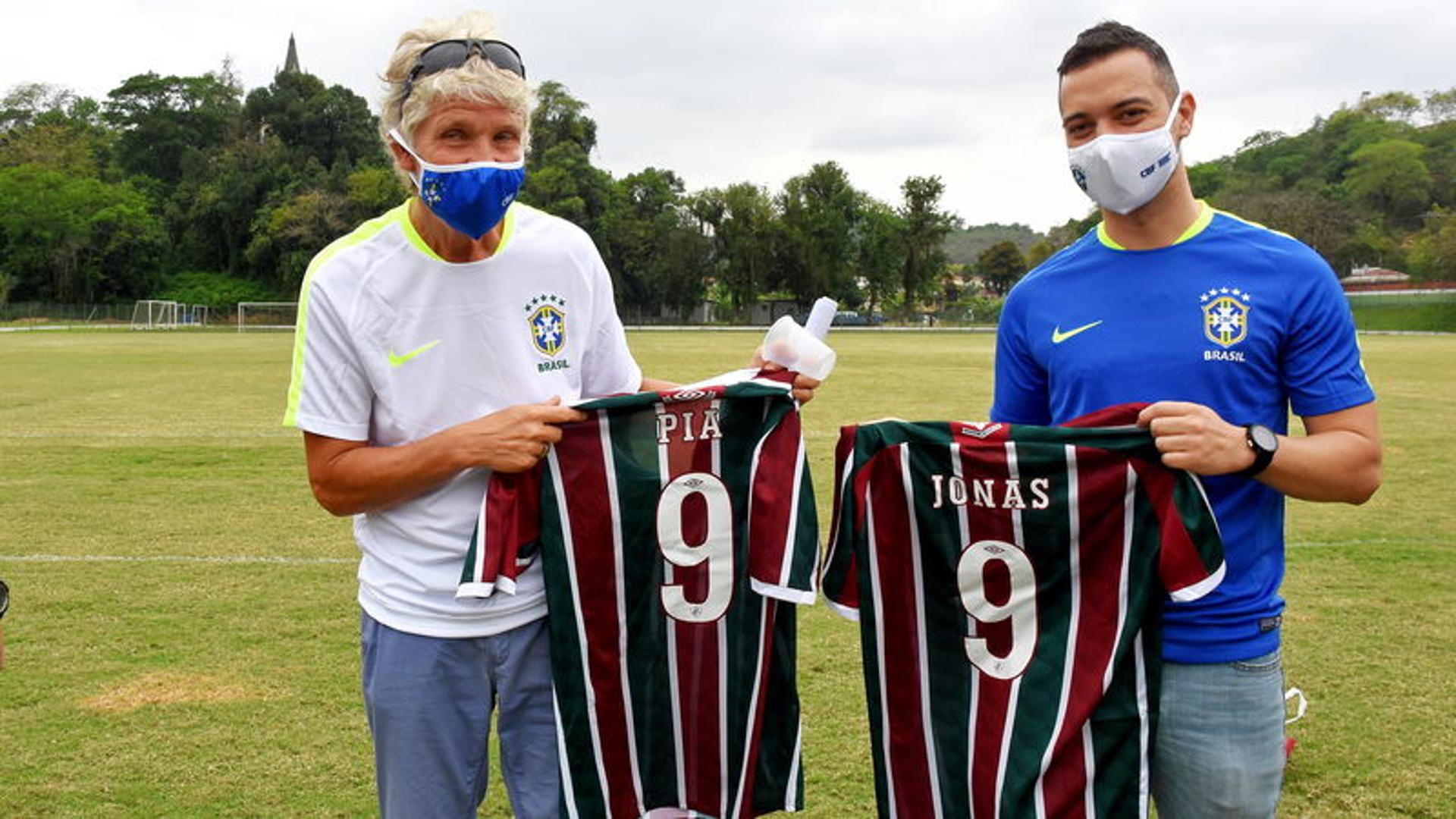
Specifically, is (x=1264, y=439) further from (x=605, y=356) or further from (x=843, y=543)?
(x=605, y=356)

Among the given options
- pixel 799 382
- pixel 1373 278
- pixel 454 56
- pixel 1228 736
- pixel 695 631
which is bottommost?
pixel 1228 736

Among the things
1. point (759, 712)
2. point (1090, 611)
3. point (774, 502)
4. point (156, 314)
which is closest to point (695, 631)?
point (759, 712)

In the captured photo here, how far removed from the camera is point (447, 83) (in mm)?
2523

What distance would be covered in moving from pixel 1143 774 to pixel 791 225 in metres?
83.3

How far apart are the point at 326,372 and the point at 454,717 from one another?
802 mm

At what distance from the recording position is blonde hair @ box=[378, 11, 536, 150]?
253 centimetres

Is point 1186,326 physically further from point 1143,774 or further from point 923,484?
point 1143,774

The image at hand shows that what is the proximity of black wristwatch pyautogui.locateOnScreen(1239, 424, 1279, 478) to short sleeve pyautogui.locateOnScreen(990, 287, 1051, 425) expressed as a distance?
0.57 m

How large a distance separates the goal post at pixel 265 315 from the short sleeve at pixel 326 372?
243 feet

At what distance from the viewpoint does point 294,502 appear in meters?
10.6

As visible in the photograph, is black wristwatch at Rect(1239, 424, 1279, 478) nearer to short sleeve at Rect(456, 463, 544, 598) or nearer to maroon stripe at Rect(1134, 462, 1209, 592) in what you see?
maroon stripe at Rect(1134, 462, 1209, 592)

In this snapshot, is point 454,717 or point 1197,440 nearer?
point 1197,440

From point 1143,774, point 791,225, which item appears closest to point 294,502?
point 1143,774

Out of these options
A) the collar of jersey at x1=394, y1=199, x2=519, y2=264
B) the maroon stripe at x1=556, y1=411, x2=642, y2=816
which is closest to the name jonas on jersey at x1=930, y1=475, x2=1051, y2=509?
the maroon stripe at x1=556, y1=411, x2=642, y2=816
